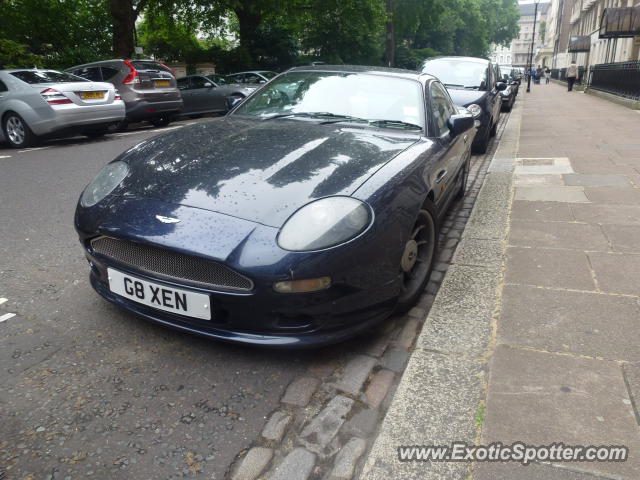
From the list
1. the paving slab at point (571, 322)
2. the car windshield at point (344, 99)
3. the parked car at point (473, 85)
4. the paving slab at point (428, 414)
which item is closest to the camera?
the paving slab at point (428, 414)

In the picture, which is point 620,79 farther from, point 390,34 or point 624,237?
point 624,237

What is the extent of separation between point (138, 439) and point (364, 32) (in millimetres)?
30091

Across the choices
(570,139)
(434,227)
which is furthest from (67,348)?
(570,139)

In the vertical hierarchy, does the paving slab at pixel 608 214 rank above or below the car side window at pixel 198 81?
below

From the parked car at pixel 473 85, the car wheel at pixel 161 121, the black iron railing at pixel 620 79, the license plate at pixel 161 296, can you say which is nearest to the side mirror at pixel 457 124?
the license plate at pixel 161 296

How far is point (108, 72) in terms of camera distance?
11758 millimetres

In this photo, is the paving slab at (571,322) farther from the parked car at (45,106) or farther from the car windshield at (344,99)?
the parked car at (45,106)

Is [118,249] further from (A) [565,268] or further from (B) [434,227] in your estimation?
(A) [565,268]


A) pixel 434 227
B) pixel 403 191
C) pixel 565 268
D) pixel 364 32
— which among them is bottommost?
pixel 565 268

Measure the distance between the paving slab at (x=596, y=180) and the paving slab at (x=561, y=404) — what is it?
14.7 feet

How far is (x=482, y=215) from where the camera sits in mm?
4984

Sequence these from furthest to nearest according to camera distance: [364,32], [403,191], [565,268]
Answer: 1. [364,32]
2. [565,268]
3. [403,191]

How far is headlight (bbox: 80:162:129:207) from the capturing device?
2668 mm

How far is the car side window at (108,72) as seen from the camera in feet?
38.3
